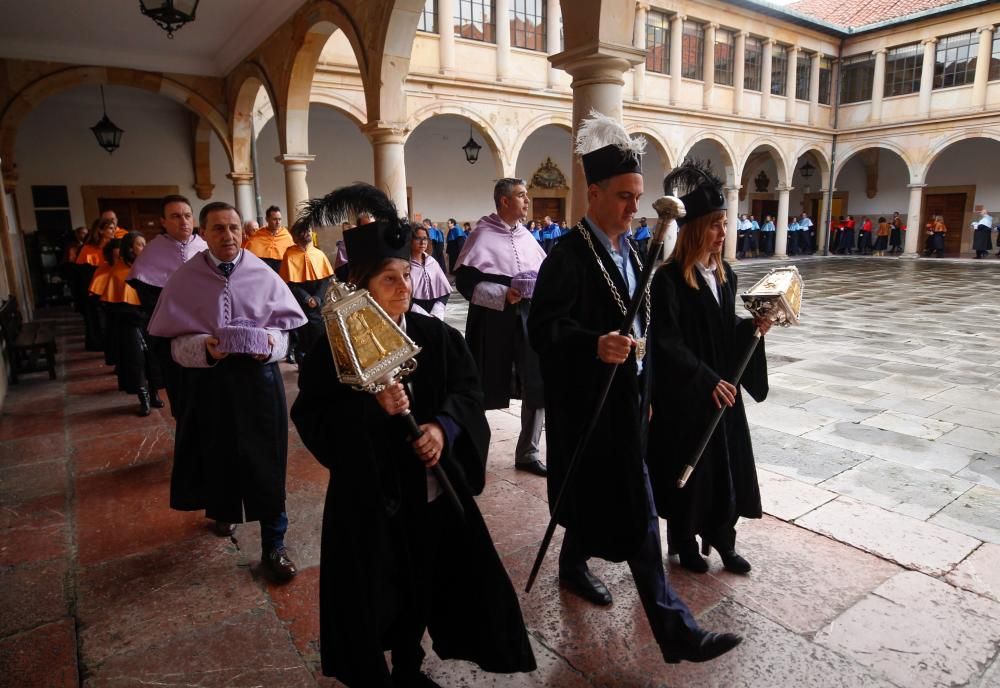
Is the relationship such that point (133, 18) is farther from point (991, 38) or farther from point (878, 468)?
point (991, 38)

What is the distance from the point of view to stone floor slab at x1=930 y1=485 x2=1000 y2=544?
2967 millimetres

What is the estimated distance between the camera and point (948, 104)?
20.2m

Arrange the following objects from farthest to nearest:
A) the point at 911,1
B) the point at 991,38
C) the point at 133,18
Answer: the point at 911,1
the point at 991,38
the point at 133,18

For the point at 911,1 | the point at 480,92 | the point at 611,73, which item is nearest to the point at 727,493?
the point at 611,73

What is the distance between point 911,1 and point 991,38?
4.41 metres

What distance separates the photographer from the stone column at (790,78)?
824 inches

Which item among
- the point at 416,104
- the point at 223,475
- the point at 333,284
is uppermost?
the point at 416,104

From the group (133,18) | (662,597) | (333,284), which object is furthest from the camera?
(133,18)

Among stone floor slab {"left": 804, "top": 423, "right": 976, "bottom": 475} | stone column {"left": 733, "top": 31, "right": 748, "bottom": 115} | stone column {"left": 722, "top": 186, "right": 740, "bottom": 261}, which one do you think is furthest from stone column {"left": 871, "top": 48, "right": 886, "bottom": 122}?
stone floor slab {"left": 804, "top": 423, "right": 976, "bottom": 475}

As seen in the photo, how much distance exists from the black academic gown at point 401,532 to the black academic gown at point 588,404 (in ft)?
1.42

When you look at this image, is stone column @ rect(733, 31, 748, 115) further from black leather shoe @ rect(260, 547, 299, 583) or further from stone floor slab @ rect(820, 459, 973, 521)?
black leather shoe @ rect(260, 547, 299, 583)

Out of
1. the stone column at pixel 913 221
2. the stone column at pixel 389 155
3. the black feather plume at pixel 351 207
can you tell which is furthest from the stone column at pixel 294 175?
the stone column at pixel 913 221

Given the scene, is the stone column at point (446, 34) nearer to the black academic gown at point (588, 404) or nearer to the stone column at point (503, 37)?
the stone column at point (503, 37)

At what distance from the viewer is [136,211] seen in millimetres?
14219
